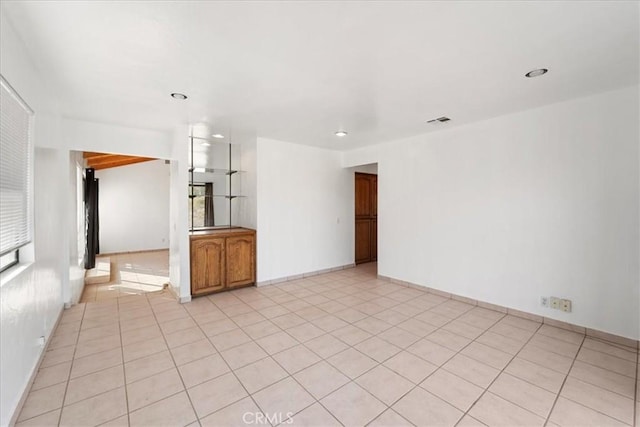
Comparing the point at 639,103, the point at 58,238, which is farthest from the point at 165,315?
the point at 639,103

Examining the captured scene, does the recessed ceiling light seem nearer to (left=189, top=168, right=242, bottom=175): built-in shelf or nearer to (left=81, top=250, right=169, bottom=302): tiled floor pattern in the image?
(left=189, top=168, right=242, bottom=175): built-in shelf

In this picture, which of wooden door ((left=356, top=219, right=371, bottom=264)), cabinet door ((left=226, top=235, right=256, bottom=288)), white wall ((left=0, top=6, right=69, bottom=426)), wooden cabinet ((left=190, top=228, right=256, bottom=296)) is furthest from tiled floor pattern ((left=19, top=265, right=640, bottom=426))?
wooden door ((left=356, top=219, right=371, bottom=264))

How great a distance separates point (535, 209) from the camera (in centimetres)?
322

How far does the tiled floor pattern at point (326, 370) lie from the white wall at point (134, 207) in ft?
16.7

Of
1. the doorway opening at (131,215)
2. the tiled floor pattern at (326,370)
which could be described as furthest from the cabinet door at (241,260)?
the doorway opening at (131,215)

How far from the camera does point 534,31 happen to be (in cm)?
178

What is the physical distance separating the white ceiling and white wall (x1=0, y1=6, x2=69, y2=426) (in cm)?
19

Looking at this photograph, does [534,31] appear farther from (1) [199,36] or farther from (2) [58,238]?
(2) [58,238]

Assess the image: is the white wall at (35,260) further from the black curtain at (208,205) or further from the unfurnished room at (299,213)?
the black curtain at (208,205)

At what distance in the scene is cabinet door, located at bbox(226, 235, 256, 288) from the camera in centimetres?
441

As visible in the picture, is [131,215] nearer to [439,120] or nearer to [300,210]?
[300,210]

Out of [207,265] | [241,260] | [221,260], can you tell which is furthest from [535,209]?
[207,265]

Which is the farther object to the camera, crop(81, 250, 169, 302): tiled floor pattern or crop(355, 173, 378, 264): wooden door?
crop(355, 173, 378, 264): wooden door

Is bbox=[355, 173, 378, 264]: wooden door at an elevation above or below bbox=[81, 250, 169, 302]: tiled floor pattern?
above
